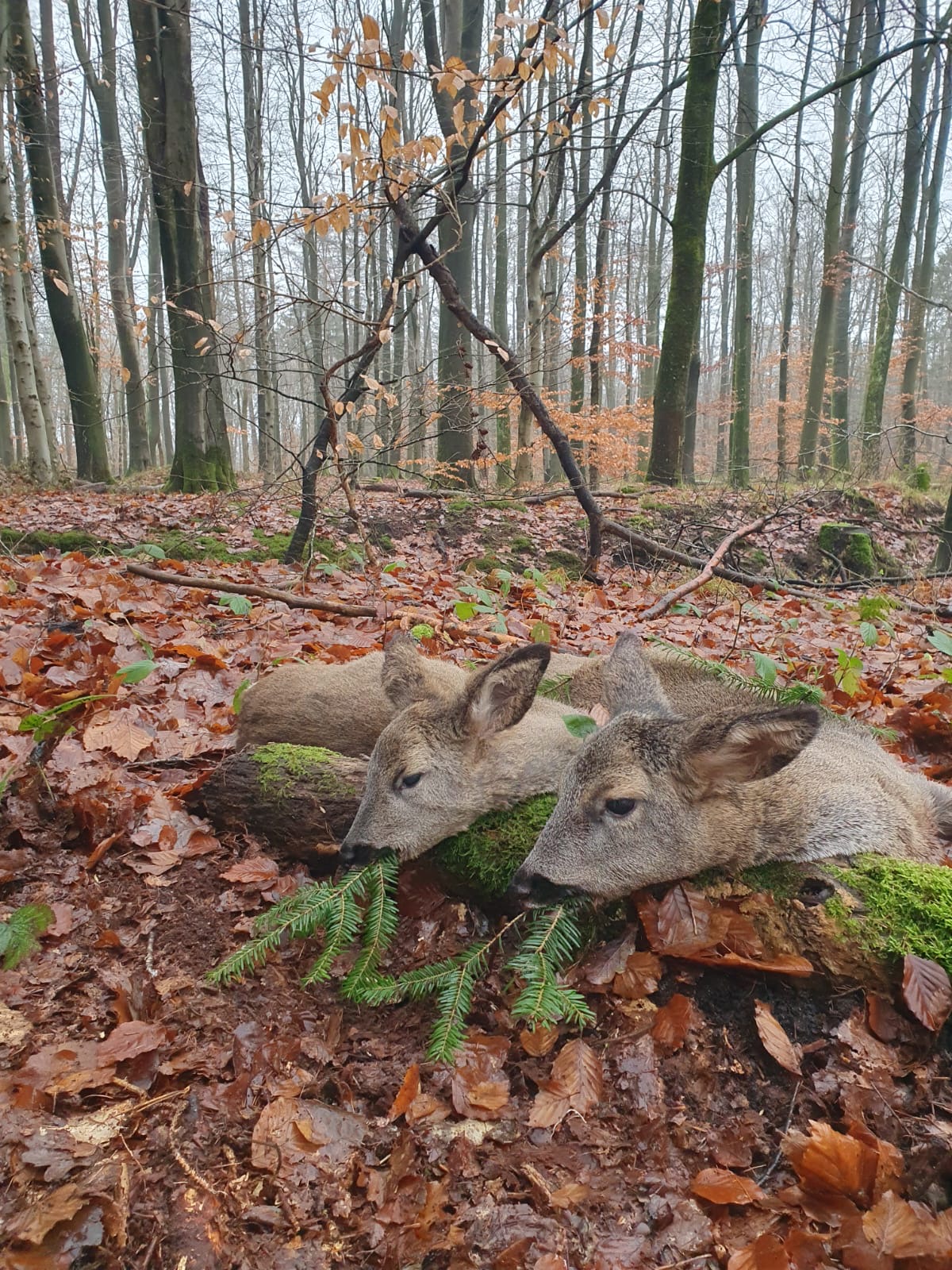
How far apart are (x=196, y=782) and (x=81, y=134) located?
140ft

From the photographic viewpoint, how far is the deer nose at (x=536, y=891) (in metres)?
3.05

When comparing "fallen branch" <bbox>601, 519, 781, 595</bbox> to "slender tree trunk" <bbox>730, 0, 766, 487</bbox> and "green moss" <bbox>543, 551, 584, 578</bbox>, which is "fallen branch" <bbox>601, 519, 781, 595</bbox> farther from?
"slender tree trunk" <bbox>730, 0, 766, 487</bbox>

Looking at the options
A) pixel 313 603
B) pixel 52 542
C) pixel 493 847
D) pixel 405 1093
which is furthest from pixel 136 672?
pixel 52 542

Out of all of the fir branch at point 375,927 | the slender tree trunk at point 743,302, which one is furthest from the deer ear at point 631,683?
the slender tree trunk at point 743,302

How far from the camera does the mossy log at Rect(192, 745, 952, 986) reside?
8.98 feet

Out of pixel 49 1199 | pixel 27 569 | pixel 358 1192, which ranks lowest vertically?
pixel 358 1192

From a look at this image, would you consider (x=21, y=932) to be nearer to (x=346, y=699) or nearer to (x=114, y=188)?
(x=346, y=699)

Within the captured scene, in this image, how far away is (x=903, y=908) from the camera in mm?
2818

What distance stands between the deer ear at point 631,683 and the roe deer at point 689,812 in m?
0.47

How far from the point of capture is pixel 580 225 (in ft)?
80.7

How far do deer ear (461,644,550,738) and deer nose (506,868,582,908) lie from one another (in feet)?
3.16

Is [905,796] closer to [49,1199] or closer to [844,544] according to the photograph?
→ [49,1199]

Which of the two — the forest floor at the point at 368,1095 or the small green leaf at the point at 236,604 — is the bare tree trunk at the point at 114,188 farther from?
the forest floor at the point at 368,1095

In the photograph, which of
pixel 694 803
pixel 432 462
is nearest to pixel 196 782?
pixel 694 803
